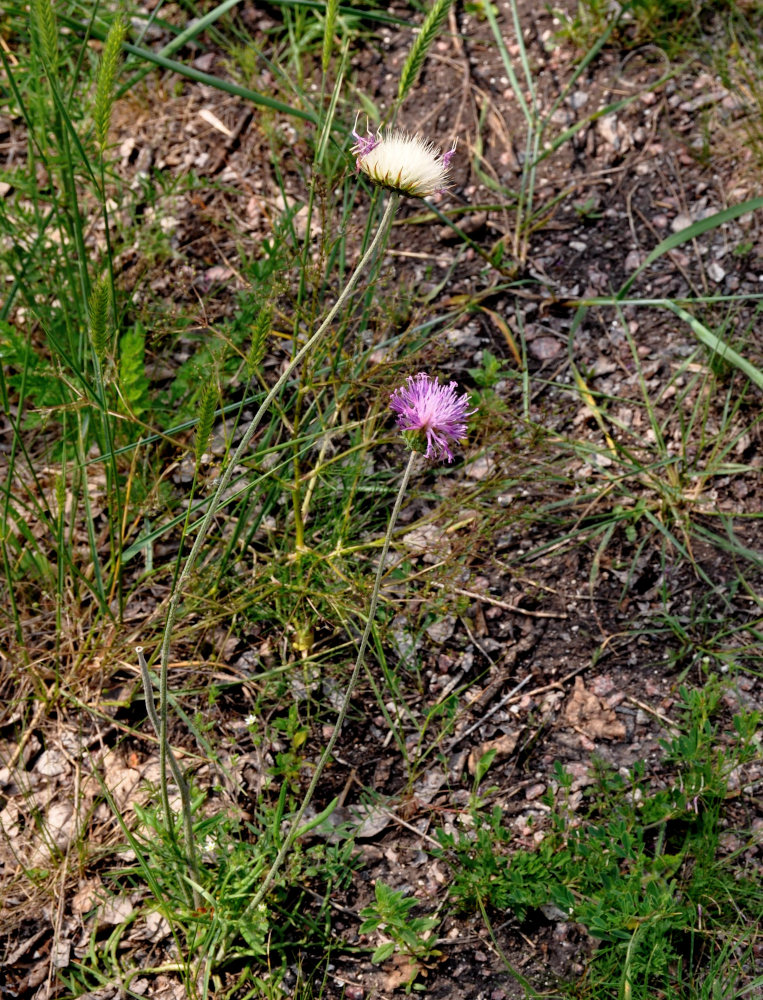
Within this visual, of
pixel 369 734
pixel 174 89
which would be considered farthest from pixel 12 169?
pixel 369 734

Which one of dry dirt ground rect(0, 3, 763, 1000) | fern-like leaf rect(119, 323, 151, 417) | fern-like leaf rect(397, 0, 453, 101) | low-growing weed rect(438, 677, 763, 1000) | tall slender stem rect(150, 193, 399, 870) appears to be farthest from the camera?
fern-like leaf rect(119, 323, 151, 417)

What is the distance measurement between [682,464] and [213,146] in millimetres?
1829

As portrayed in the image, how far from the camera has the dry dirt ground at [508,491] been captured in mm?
1791

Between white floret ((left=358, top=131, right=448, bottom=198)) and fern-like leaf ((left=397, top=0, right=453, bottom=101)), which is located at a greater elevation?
fern-like leaf ((left=397, top=0, right=453, bottom=101))

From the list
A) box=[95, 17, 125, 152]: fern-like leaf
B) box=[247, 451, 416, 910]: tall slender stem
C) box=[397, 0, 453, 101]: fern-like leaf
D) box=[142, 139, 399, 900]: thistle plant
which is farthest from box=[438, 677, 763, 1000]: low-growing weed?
box=[95, 17, 125, 152]: fern-like leaf

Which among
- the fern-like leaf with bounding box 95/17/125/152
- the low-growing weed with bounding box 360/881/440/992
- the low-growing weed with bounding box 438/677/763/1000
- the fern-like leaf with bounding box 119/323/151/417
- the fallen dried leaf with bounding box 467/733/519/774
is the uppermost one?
the fern-like leaf with bounding box 95/17/125/152

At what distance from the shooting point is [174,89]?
3.08 metres

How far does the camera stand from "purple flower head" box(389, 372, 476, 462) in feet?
4.05

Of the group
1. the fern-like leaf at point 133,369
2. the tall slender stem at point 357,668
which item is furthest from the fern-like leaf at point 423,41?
the fern-like leaf at point 133,369

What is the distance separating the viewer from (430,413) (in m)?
1.23

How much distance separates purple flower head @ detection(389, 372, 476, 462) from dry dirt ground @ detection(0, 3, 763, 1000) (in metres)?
0.57

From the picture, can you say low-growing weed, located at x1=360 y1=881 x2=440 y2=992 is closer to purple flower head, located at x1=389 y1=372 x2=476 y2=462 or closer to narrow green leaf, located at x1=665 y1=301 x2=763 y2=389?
purple flower head, located at x1=389 y1=372 x2=476 y2=462

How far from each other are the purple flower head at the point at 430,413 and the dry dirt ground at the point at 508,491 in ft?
1.88


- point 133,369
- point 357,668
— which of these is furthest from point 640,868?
point 133,369
